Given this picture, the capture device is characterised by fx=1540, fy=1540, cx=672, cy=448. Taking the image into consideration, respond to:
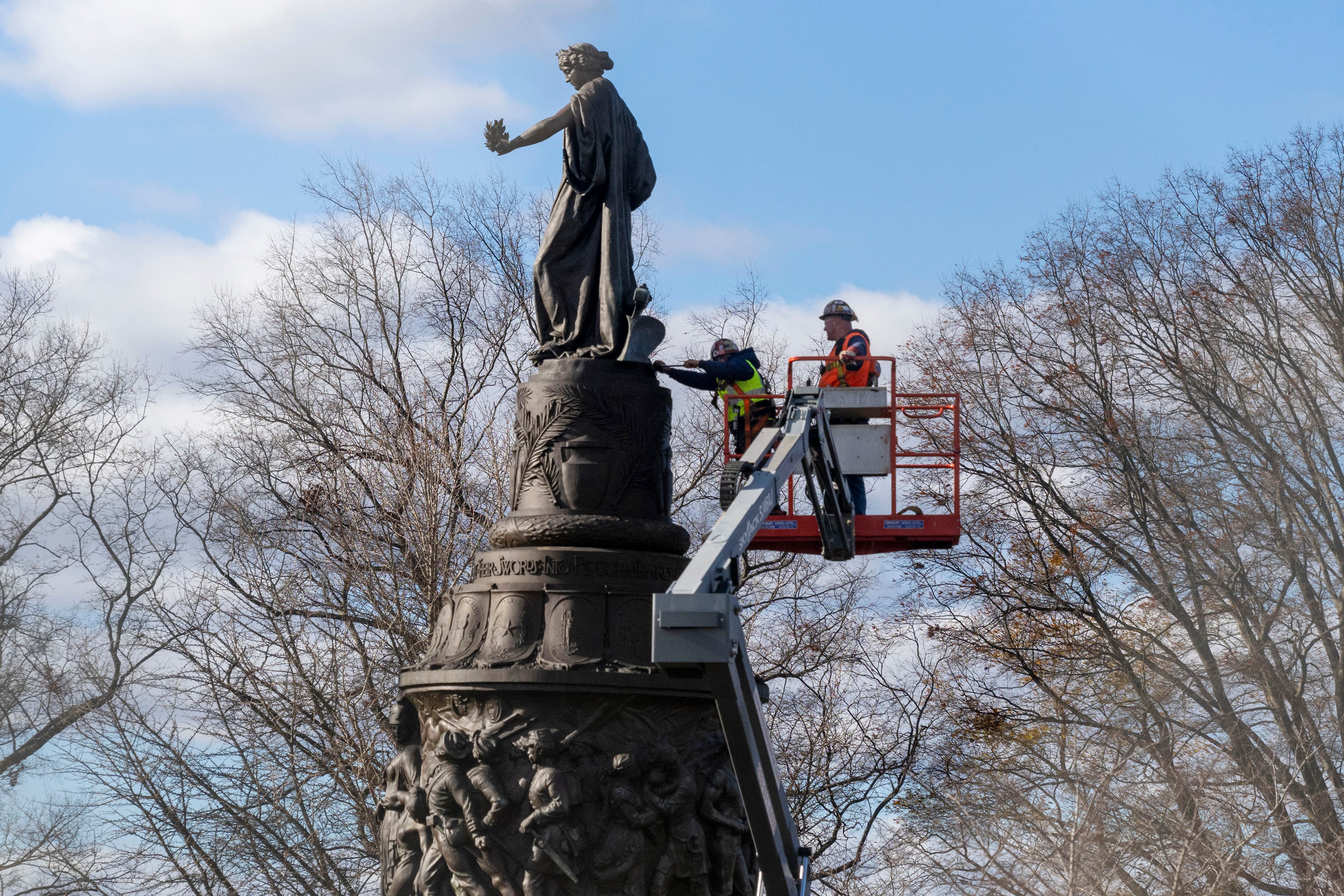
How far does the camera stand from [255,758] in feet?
61.6

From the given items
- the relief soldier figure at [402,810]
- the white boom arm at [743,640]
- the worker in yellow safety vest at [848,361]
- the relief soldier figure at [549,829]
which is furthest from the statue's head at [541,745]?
the worker in yellow safety vest at [848,361]

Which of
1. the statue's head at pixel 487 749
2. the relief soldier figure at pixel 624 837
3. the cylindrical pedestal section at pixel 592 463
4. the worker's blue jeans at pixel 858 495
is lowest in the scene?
the relief soldier figure at pixel 624 837

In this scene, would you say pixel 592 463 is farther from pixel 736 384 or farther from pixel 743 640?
pixel 736 384

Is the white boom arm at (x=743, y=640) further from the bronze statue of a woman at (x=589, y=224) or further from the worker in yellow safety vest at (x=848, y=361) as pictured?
the worker in yellow safety vest at (x=848, y=361)

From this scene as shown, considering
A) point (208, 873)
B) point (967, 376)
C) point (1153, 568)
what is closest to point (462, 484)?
point (208, 873)

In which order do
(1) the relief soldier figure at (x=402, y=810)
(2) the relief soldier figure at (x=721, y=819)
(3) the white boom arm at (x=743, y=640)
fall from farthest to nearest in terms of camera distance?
1. (1) the relief soldier figure at (x=402, y=810)
2. (2) the relief soldier figure at (x=721, y=819)
3. (3) the white boom arm at (x=743, y=640)

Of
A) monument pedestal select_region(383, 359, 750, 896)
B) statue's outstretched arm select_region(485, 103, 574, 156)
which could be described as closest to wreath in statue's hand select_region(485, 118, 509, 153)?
statue's outstretched arm select_region(485, 103, 574, 156)

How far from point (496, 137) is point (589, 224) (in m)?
0.94

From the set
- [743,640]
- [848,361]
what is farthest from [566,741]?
[848,361]

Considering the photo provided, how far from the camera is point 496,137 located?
10.5 m

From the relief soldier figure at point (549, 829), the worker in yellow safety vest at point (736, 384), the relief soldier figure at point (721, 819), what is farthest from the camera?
the worker in yellow safety vest at point (736, 384)

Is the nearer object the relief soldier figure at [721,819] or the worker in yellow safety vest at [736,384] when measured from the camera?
the relief soldier figure at [721,819]

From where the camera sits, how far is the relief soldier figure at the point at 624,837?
332 inches

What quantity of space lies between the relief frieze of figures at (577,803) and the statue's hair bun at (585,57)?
438cm
